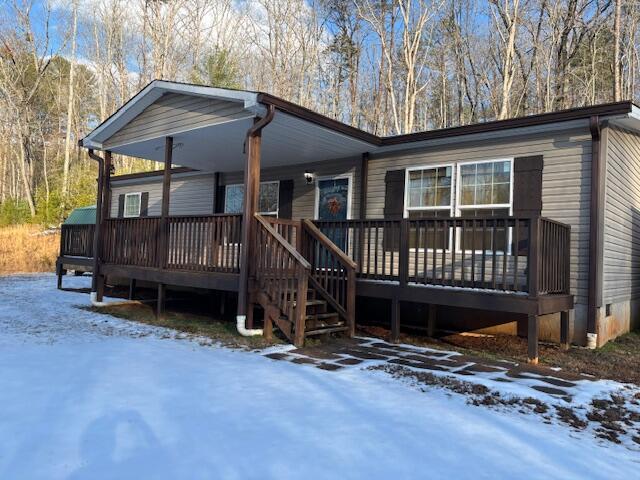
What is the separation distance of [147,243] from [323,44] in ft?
53.9

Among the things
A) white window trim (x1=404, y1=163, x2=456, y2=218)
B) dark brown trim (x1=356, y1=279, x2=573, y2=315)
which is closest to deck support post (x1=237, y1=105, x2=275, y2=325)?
dark brown trim (x1=356, y1=279, x2=573, y2=315)

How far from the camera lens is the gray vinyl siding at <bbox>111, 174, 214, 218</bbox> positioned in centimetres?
1164

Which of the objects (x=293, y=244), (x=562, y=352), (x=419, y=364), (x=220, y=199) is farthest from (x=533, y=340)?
(x=220, y=199)

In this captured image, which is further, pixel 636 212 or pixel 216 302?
pixel 216 302

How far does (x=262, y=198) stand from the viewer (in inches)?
412

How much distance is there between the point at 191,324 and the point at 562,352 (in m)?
5.25

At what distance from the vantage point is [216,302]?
9867 mm

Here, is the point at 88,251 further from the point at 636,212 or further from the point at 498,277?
the point at 636,212

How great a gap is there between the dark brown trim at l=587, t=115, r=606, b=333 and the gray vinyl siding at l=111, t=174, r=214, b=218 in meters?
7.62

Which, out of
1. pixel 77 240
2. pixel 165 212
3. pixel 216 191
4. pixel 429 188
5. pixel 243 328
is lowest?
pixel 243 328

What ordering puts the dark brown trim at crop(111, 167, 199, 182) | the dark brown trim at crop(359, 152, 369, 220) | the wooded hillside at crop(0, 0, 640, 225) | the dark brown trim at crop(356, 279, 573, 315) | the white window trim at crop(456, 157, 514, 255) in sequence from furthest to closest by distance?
the wooded hillside at crop(0, 0, 640, 225) → the dark brown trim at crop(111, 167, 199, 182) → the dark brown trim at crop(359, 152, 369, 220) → the white window trim at crop(456, 157, 514, 255) → the dark brown trim at crop(356, 279, 573, 315)

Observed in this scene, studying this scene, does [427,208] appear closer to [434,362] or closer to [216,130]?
[434,362]

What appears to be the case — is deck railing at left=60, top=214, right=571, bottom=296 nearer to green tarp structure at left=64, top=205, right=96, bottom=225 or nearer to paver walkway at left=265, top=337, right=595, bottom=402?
paver walkway at left=265, top=337, right=595, bottom=402

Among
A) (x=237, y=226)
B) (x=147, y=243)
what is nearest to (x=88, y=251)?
(x=147, y=243)
